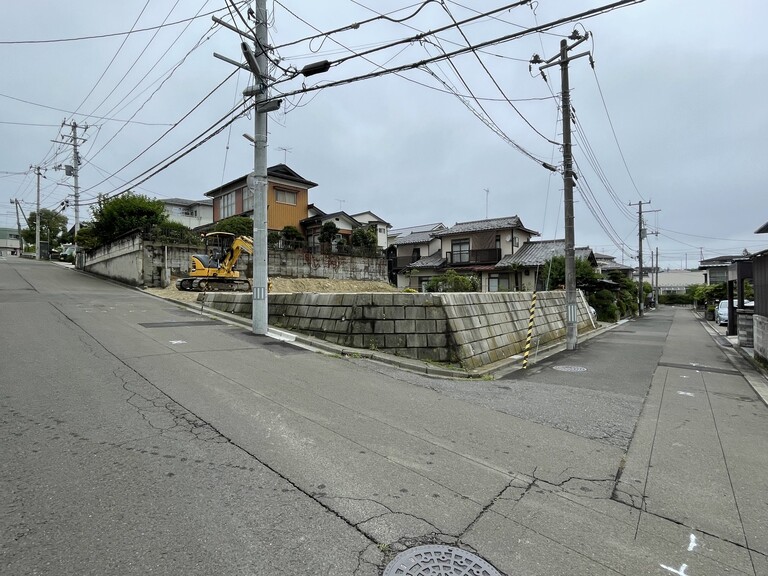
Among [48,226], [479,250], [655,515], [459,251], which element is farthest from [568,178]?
[48,226]

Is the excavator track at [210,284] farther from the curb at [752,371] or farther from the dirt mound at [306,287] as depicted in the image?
the curb at [752,371]

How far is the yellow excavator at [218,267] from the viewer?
1930 centimetres

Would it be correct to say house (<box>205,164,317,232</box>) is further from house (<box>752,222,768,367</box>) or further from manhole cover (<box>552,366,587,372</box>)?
house (<box>752,222,768,367</box>)

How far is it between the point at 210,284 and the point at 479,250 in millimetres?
22681

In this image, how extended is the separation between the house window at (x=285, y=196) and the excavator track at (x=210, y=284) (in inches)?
497

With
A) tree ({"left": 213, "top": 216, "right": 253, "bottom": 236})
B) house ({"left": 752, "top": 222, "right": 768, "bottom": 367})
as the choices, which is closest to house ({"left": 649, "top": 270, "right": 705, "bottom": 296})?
house ({"left": 752, "top": 222, "right": 768, "bottom": 367})

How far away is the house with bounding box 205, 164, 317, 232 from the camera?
102 feet

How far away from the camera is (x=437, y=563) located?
2.47 meters

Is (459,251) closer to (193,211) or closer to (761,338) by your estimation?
(761,338)

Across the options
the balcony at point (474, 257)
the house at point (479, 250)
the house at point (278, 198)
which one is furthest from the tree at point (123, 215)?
the balcony at point (474, 257)

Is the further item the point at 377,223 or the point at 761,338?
the point at 377,223

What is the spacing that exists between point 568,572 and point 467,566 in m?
0.62

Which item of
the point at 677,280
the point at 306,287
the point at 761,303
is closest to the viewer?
the point at 761,303

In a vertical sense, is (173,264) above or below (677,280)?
above
